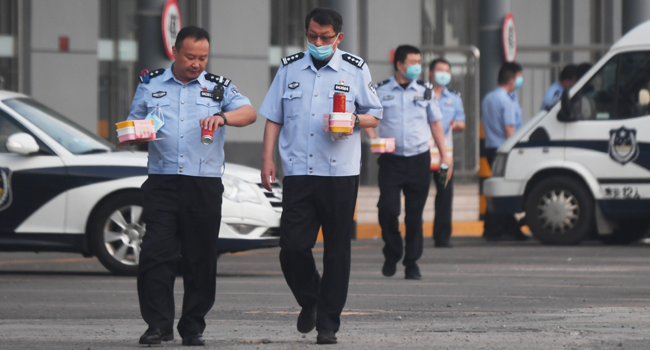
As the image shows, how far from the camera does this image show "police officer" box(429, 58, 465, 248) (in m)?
13.6

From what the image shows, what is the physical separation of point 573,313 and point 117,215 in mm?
4162

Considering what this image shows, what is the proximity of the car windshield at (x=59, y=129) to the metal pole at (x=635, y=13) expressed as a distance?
10277 millimetres

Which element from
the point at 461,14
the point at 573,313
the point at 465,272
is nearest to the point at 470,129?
the point at 461,14

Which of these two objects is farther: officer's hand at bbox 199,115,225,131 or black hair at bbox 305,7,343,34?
black hair at bbox 305,7,343,34

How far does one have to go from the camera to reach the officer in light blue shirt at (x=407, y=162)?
10070mm

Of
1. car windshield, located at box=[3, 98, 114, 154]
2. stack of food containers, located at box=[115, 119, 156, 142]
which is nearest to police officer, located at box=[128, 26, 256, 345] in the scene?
stack of food containers, located at box=[115, 119, 156, 142]

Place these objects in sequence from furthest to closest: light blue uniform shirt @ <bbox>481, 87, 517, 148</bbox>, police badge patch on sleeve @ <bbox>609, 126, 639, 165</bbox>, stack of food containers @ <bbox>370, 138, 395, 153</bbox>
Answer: light blue uniform shirt @ <bbox>481, 87, 517, 148</bbox>, police badge patch on sleeve @ <bbox>609, 126, 639, 165</bbox>, stack of food containers @ <bbox>370, 138, 395, 153</bbox>

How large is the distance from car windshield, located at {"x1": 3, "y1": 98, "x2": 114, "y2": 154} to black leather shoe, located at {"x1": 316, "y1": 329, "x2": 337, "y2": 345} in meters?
4.81

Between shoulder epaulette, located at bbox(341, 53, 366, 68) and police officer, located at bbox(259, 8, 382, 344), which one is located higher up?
shoulder epaulette, located at bbox(341, 53, 366, 68)

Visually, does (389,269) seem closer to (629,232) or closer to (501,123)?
(501,123)

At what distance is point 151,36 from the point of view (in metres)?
13.3

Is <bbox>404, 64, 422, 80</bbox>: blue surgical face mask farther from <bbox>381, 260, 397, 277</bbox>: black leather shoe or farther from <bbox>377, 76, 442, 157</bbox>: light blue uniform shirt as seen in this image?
<bbox>381, 260, 397, 277</bbox>: black leather shoe

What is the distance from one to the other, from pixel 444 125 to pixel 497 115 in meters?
1.49

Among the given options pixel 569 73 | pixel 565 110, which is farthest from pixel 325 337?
pixel 569 73
